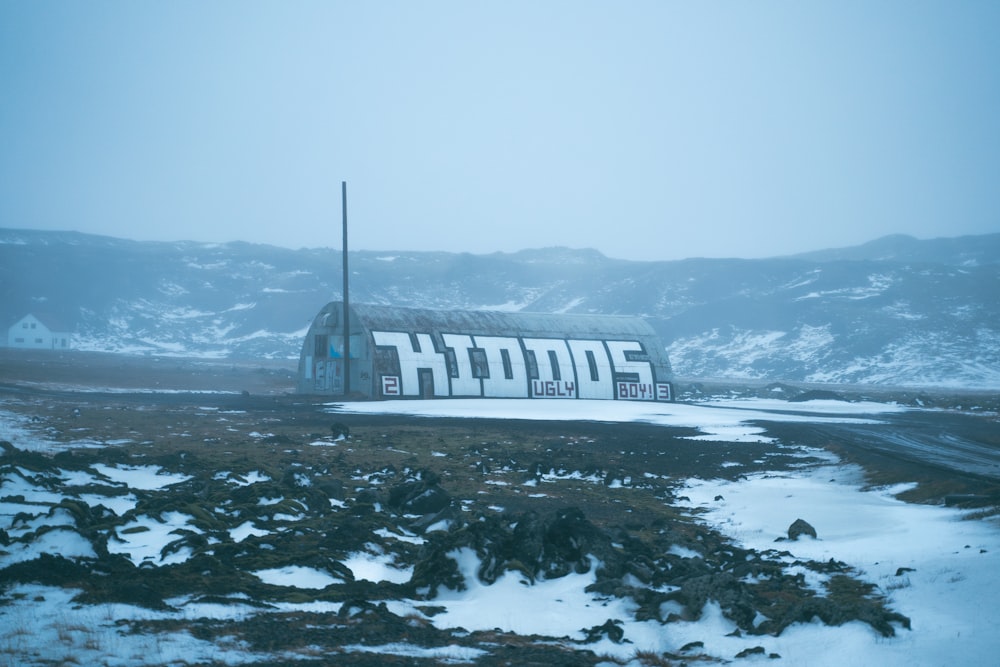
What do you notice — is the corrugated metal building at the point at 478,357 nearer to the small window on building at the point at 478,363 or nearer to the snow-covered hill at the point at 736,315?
the small window on building at the point at 478,363

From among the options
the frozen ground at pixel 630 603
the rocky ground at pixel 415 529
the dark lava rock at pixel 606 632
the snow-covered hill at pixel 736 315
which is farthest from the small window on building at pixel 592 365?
the snow-covered hill at pixel 736 315

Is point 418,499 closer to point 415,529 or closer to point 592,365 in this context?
point 415,529

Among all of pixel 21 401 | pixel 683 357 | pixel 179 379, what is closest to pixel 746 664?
pixel 21 401

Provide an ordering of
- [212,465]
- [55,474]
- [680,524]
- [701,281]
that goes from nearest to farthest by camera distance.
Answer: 1. [680,524]
2. [55,474]
3. [212,465]
4. [701,281]

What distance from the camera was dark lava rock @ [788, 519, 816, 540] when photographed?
47.9 ft

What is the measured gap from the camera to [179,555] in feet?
40.5

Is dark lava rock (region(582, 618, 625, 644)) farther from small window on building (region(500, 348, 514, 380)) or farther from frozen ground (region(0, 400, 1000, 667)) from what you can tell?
small window on building (region(500, 348, 514, 380))

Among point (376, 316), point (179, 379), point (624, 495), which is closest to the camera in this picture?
point (624, 495)

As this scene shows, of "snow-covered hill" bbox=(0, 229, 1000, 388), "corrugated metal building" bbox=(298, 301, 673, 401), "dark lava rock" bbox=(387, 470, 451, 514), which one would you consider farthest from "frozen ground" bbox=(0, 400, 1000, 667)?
"snow-covered hill" bbox=(0, 229, 1000, 388)

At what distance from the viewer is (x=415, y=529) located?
14953 millimetres

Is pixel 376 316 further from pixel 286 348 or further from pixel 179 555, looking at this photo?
pixel 286 348

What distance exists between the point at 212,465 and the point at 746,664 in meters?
15.7

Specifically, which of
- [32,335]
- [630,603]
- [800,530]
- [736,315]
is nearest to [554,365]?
[800,530]

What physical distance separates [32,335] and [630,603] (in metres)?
140
